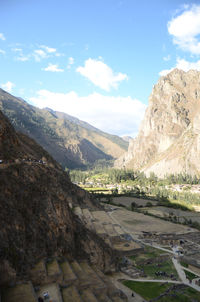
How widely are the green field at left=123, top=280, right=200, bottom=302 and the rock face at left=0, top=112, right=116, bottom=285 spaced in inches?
260

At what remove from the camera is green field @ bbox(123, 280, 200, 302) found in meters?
42.8

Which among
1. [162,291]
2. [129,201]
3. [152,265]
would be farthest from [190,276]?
[129,201]

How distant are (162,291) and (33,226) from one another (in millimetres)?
28564

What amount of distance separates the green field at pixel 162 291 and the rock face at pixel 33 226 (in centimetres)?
660

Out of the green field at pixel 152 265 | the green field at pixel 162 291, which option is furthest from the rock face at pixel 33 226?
the green field at pixel 152 265

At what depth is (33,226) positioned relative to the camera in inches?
1361

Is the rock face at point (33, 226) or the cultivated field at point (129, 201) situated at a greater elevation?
the rock face at point (33, 226)

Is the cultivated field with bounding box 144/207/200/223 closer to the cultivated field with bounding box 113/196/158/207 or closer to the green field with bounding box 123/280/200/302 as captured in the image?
the cultivated field with bounding box 113/196/158/207

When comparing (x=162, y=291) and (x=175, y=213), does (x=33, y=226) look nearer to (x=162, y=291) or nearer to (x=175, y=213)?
(x=162, y=291)

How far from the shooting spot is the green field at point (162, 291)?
140 feet

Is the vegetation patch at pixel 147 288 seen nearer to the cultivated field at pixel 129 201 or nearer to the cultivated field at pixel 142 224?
the cultivated field at pixel 142 224

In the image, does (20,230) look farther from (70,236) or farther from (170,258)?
(170,258)

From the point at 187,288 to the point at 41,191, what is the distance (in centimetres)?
3436

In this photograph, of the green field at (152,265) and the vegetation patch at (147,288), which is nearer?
the vegetation patch at (147,288)
